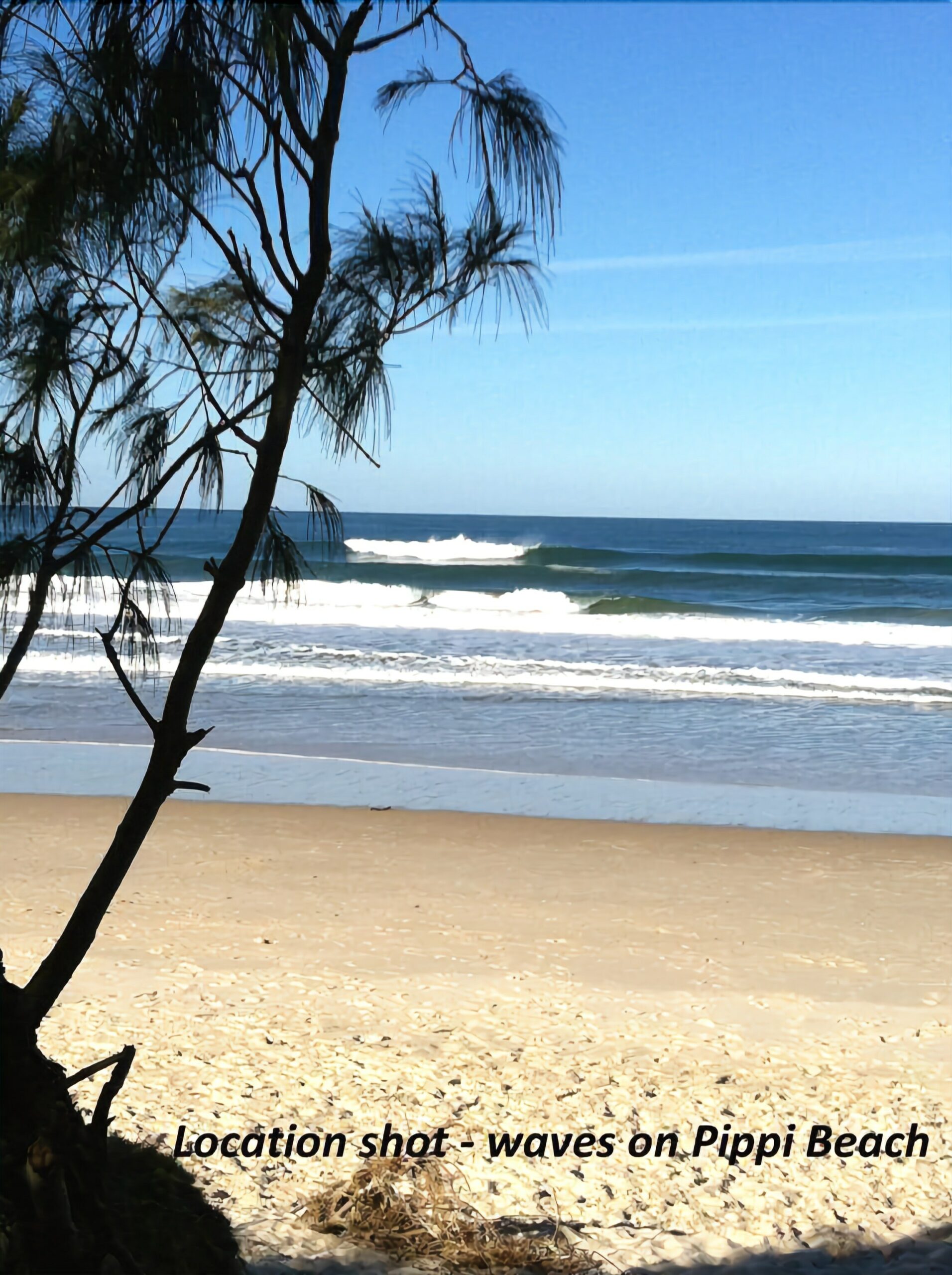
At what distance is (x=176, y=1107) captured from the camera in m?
3.29

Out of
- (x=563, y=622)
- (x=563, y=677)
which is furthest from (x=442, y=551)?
(x=563, y=677)

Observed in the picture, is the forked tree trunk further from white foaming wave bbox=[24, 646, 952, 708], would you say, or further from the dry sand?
white foaming wave bbox=[24, 646, 952, 708]

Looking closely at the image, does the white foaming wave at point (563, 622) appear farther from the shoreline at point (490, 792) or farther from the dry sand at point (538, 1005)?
the dry sand at point (538, 1005)

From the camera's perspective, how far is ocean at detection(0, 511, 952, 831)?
31.7ft

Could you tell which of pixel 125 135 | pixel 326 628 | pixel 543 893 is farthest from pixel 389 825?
pixel 326 628

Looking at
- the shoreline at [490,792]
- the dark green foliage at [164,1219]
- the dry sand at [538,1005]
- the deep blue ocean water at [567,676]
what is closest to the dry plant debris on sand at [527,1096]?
the dry sand at [538,1005]

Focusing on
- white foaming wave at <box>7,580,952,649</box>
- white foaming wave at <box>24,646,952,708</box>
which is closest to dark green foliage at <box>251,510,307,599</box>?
white foaming wave at <box>24,646,952,708</box>

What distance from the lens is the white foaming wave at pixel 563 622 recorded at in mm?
20547

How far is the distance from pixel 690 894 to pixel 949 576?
30941 millimetres

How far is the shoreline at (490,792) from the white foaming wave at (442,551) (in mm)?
29608

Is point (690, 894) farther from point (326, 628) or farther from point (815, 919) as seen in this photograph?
point (326, 628)

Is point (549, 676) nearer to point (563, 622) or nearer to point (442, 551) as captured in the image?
point (563, 622)

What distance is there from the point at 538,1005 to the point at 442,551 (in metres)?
36.9

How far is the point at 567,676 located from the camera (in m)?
14.8
